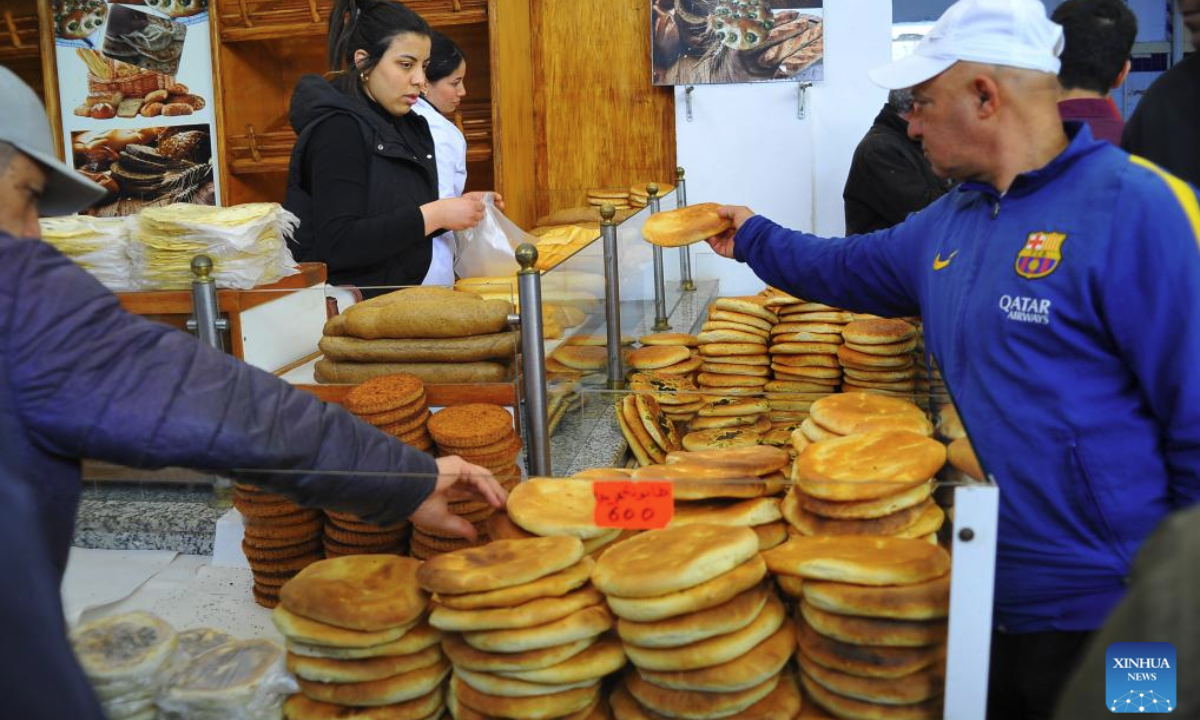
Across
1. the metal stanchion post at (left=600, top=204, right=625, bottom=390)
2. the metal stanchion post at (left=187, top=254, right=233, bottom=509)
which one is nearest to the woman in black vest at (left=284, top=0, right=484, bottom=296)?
the metal stanchion post at (left=600, top=204, right=625, bottom=390)

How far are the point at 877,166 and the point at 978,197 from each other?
8.66ft

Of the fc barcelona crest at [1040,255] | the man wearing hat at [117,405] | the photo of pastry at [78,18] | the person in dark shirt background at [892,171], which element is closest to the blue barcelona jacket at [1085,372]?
the fc barcelona crest at [1040,255]

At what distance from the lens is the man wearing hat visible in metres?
1.31

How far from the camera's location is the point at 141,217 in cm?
280

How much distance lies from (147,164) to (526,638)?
16.7ft

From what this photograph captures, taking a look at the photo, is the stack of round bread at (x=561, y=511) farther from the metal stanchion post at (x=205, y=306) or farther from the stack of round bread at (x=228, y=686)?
the metal stanchion post at (x=205, y=306)

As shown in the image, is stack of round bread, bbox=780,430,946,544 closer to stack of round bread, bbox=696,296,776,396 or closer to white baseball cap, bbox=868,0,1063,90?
white baseball cap, bbox=868,0,1063,90

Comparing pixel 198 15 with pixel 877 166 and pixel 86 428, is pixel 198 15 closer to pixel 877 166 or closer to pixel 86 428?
pixel 877 166

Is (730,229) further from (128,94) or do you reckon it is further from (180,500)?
(128,94)

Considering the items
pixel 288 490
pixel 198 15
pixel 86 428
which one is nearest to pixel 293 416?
pixel 288 490

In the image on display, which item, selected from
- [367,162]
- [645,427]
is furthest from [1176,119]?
[367,162]

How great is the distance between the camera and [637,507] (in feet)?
4.88

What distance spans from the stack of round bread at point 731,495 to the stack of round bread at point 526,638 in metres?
0.16

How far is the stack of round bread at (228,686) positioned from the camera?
1466 mm
